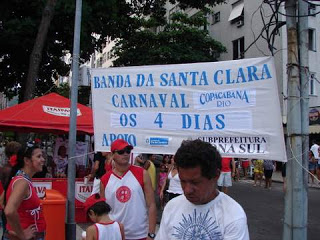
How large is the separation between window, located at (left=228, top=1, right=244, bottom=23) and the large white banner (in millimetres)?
26590

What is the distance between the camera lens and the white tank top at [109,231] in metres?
4.06

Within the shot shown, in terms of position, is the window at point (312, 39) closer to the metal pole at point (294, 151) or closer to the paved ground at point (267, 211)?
the paved ground at point (267, 211)

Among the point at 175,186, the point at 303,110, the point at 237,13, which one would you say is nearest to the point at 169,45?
the point at 237,13

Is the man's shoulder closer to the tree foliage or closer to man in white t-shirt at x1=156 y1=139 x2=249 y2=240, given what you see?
man in white t-shirt at x1=156 y1=139 x2=249 y2=240

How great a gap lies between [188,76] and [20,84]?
640 inches

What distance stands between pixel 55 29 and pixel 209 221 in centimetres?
1562

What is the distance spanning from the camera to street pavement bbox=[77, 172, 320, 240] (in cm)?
890

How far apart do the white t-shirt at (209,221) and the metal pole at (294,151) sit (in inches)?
107

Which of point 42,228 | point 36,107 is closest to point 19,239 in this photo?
point 42,228

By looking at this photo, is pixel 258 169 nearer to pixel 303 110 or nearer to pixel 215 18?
pixel 303 110

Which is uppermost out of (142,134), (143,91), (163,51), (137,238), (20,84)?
(163,51)

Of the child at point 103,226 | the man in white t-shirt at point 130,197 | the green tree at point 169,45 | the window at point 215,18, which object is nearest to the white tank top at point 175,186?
the man in white t-shirt at point 130,197

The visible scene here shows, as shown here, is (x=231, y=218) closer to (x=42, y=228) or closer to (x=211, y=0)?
(x=42, y=228)

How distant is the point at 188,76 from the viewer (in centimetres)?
501
